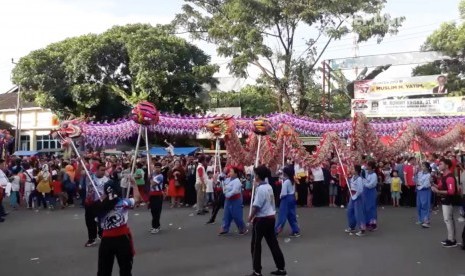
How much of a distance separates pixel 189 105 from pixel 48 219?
49.3 feet

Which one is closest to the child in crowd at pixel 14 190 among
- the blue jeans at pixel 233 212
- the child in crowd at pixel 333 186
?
the blue jeans at pixel 233 212

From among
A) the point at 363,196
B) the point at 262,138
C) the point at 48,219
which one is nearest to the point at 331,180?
the point at 262,138

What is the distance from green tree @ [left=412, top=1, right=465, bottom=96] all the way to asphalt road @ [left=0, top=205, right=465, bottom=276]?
703 inches

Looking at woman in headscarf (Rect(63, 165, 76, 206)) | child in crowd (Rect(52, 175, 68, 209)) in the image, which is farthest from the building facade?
child in crowd (Rect(52, 175, 68, 209))

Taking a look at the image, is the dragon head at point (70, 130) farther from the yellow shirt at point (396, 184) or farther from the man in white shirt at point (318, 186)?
the yellow shirt at point (396, 184)

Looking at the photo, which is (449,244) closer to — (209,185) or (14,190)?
(209,185)

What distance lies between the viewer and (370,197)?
1160 cm

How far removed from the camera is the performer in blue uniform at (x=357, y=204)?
11.0 meters

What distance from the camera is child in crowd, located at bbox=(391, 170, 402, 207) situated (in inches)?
651

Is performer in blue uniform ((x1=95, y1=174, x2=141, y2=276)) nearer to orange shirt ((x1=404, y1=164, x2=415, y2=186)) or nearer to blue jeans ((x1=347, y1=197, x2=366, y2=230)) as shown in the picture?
blue jeans ((x1=347, y1=197, x2=366, y2=230))

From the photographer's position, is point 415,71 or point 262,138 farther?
point 415,71

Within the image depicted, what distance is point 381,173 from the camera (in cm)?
1745

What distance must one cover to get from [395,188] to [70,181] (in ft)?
33.2

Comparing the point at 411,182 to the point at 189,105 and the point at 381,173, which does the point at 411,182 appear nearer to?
the point at 381,173
